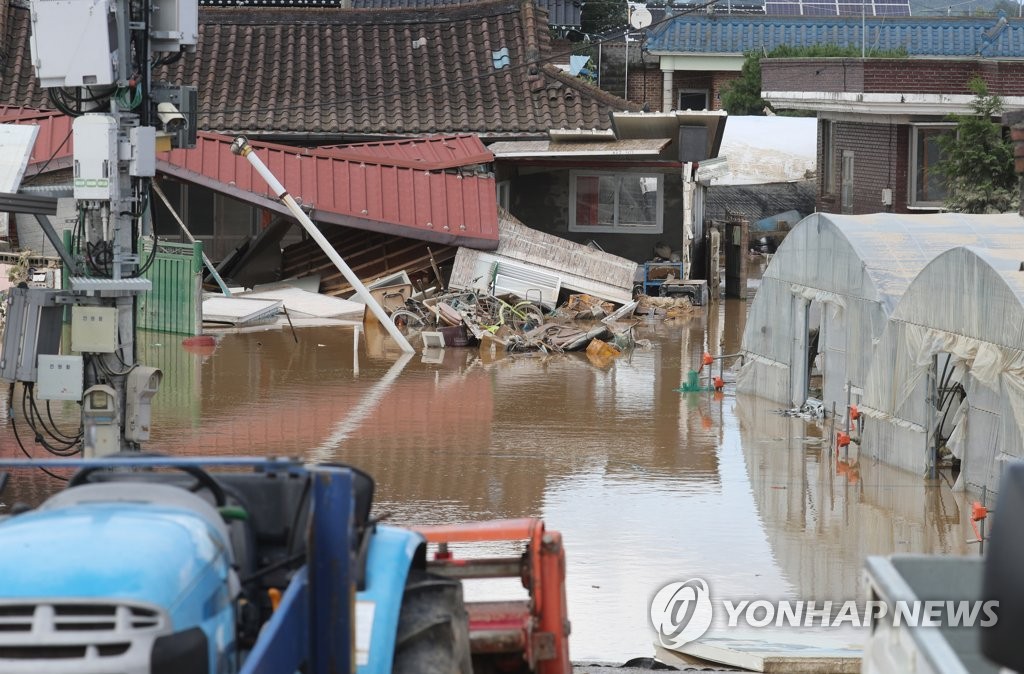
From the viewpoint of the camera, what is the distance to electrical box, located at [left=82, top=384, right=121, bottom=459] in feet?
37.6

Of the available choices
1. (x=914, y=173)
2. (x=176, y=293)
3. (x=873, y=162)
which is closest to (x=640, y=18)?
(x=873, y=162)

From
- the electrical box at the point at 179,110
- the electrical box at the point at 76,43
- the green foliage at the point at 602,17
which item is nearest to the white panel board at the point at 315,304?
the electrical box at the point at 179,110

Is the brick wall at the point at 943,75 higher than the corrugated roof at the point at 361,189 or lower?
higher

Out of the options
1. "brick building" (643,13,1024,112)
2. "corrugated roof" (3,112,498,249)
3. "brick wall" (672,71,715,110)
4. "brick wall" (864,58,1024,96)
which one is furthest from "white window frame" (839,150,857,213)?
"brick wall" (672,71,715,110)

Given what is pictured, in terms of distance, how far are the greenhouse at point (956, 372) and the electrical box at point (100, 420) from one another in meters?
6.96

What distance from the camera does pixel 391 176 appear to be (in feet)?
83.3

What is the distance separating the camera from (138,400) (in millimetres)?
11781

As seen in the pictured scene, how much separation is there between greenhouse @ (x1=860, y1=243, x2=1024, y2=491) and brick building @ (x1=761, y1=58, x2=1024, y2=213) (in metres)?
13.1

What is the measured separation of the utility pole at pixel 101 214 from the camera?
37.3 ft

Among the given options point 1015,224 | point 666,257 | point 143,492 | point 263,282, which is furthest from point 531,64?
point 143,492

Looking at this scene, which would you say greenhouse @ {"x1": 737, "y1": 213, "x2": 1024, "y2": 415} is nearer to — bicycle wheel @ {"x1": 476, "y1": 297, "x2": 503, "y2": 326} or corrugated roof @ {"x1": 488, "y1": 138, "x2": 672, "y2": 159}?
bicycle wheel @ {"x1": 476, "y1": 297, "x2": 503, "y2": 326}

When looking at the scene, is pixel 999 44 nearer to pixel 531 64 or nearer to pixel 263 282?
pixel 531 64

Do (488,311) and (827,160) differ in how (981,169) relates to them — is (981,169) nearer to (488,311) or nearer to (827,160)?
(488,311)

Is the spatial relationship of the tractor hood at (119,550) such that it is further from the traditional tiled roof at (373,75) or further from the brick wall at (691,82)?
the brick wall at (691,82)
